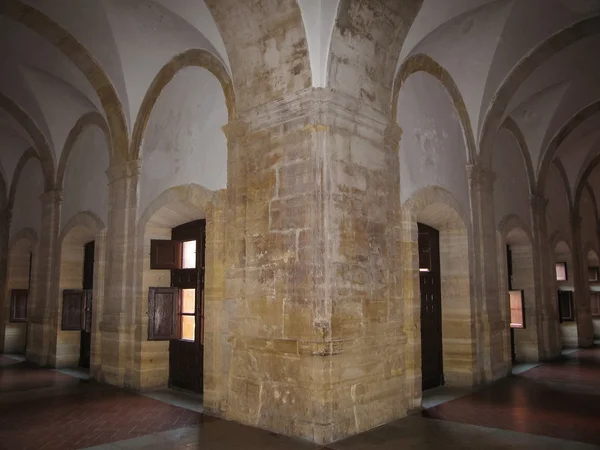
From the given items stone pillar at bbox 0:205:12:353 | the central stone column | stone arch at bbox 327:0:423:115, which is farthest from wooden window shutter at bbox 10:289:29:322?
stone arch at bbox 327:0:423:115

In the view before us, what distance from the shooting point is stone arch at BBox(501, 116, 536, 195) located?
32.5ft

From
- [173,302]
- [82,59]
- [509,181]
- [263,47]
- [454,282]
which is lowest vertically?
[173,302]

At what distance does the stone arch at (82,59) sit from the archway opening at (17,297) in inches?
224

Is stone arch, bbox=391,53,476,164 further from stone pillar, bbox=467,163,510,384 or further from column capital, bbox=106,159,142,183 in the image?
column capital, bbox=106,159,142,183

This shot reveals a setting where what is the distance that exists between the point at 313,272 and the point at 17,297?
33.7ft

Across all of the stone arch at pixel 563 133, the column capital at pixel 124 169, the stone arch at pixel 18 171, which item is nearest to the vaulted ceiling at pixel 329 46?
the stone arch at pixel 563 133

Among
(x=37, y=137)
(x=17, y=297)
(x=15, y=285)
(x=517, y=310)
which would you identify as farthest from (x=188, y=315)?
(x=15, y=285)

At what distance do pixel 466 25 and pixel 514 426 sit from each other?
16.9ft

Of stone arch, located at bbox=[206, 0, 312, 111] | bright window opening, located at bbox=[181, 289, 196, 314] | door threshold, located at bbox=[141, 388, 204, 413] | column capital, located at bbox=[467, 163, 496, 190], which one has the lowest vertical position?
door threshold, located at bbox=[141, 388, 204, 413]

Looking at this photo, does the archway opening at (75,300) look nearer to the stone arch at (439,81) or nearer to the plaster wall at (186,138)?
the plaster wall at (186,138)

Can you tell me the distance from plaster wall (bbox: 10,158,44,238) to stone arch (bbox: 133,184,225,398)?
5357mm

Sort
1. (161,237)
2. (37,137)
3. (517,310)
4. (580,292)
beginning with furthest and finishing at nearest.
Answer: (580,292)
(37,137)
(517,310)
(161,237)

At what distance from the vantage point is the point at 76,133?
32.7 ft

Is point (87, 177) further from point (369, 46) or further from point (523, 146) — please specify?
point (523, 146)
